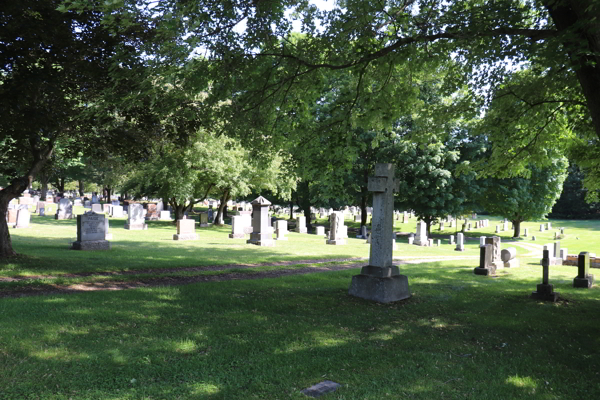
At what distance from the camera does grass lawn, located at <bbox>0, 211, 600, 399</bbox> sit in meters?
4.54

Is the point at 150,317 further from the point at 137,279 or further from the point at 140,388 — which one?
the point at 137,279

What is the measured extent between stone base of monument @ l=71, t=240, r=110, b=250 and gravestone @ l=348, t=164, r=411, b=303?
1093cm

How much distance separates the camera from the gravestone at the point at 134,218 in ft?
85.8

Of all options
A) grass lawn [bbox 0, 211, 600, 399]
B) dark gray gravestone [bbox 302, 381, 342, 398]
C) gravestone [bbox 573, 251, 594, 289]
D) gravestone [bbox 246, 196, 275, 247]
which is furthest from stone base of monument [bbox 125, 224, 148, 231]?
dark gray gravestone [bbox 302, 381, 342, 398]

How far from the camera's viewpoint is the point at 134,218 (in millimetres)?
26281

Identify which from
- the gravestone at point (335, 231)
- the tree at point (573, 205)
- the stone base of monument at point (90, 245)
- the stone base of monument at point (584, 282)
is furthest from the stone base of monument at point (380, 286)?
the tree at point (573, 205)

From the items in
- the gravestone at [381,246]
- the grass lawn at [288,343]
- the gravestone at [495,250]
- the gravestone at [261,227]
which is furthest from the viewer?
the gravestone at [261,227]

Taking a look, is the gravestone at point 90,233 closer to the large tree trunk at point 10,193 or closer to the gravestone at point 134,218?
the large tree trunk at point 10,193

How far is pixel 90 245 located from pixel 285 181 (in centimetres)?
938

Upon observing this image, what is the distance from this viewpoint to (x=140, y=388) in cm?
434

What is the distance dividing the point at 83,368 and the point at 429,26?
24.7 ft

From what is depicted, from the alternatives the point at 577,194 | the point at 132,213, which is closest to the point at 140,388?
the point at 132,213

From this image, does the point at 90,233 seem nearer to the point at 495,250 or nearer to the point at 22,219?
the point at 22,219

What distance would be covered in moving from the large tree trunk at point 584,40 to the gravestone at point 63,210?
111ft
